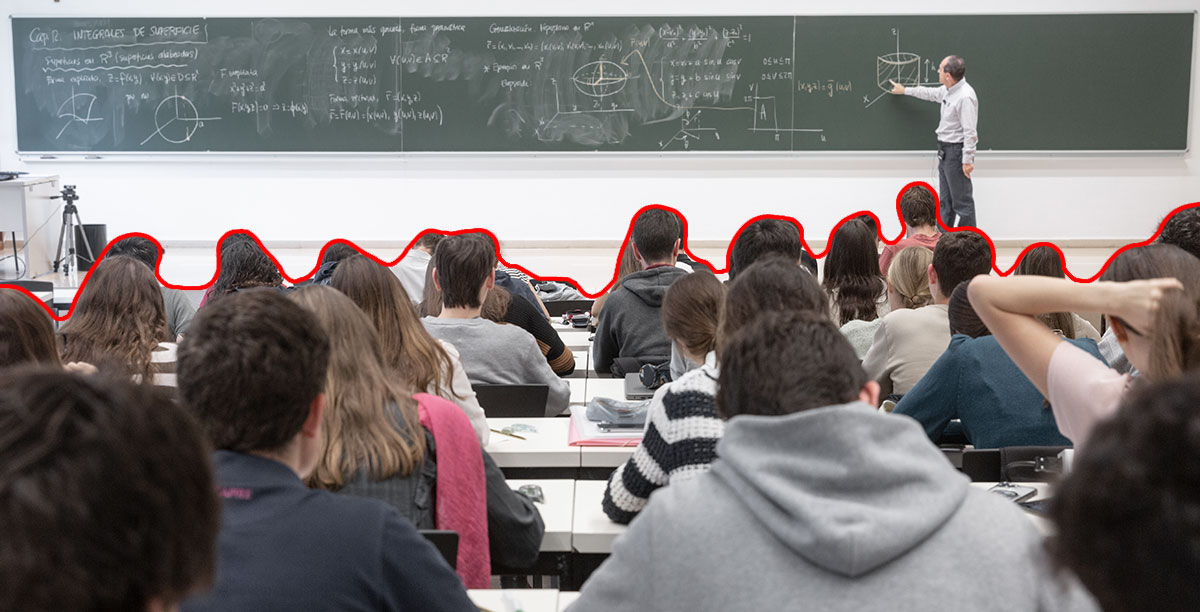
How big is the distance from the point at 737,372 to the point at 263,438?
0.57 metres

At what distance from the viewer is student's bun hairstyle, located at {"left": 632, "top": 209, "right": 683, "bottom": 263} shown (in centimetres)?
421

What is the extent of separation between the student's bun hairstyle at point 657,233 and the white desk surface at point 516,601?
8.06ft

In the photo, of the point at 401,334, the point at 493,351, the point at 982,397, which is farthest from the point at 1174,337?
the point at 493,351

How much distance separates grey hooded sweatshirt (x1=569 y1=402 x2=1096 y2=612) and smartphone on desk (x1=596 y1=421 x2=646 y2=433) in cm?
174

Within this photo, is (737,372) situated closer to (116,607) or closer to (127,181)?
(116,607)

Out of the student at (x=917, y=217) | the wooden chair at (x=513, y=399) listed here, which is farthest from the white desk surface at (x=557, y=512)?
the student at (x=917, y=217)

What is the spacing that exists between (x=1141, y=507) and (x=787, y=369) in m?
0.67

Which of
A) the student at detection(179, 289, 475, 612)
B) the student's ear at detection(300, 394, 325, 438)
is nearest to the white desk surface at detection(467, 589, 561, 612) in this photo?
the student at detection(179, 289, 475, 612)

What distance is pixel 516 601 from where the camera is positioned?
1857 mm

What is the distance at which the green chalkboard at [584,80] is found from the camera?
8781 millimetres

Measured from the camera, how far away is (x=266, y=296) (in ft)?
4.71

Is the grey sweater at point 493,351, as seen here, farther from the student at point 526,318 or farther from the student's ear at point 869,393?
the student's ear at point 869,393

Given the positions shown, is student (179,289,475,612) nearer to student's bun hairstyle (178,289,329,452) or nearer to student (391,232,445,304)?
student's bun hairstyle (178,289,329,452)

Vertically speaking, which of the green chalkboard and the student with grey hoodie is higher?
the green chalkboard
